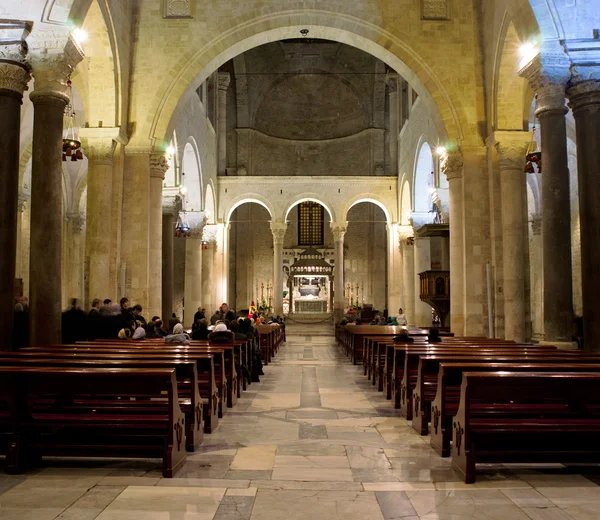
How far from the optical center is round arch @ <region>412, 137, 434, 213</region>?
2455 cm

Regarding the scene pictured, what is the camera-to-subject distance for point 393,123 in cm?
3173

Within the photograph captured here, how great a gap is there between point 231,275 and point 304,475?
3065 cm

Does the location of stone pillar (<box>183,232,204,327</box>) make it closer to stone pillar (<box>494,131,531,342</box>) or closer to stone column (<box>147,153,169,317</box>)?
stone column (<box>147,153,169,317</box>)

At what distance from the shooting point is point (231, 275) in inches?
1382

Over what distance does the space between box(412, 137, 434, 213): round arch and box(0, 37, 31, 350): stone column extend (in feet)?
56.7

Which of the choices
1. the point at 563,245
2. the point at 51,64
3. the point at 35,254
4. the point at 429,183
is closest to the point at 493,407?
the point at 563,245

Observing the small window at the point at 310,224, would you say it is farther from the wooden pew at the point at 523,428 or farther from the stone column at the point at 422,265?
the wooden pew at the point at 523,428

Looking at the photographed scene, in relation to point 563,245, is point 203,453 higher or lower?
lower

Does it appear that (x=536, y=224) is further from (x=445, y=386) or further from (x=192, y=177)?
(x=445, y=386)

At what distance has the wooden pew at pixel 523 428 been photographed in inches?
177

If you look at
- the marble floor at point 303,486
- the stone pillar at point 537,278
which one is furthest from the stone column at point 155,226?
the stone pillar at point 537,278

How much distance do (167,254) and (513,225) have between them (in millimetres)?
11098

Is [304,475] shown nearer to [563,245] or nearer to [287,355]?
[563,245]

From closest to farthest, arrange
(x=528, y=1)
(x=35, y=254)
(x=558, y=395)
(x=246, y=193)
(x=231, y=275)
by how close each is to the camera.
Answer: (x=558, y=395) < (x=35, y=254) < (x=528, y=1) < (x=246, y=193) < (x=231, y=275)
